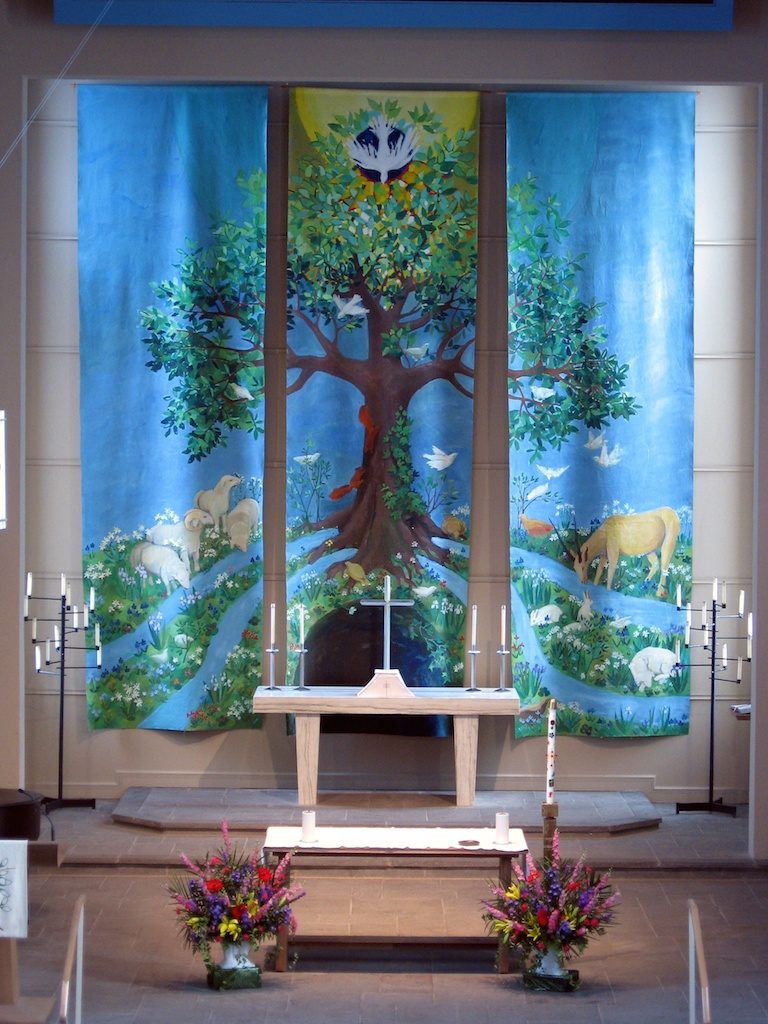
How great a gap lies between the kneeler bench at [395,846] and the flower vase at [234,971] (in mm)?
261

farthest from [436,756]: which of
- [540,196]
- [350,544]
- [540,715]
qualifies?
[540,196]

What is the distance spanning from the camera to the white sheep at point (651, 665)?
1073cm

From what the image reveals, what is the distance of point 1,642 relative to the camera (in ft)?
32.7

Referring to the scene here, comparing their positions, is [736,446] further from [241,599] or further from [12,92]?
[12,92]

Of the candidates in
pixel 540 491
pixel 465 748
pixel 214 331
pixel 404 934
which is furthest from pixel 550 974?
pixel 214 331

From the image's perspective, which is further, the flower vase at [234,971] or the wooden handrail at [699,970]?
the flower vase at [234,971]

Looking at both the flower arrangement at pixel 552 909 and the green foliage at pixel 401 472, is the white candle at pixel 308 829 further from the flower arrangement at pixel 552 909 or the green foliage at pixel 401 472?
the green foliage at pixel 401 472

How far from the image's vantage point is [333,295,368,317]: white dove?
35.0 feet

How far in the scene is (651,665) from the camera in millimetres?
10750

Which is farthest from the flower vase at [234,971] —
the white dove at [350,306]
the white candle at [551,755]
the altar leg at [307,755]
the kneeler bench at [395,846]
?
the white dove at [350,306]

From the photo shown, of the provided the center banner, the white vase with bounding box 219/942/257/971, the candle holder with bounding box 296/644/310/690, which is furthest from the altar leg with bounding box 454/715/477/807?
the white vase with bounding box 219/942/257/971

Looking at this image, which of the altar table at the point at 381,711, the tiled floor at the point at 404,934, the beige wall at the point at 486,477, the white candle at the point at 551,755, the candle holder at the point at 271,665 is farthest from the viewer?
the beige wall at the point at 486,477

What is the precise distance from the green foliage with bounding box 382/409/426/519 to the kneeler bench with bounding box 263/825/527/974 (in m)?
2.92

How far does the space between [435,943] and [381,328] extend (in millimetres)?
4221
